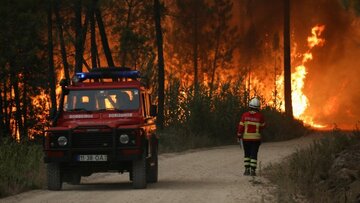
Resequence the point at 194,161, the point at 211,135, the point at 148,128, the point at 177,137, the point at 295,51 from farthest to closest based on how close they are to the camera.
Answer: the point at 295,51
the point at 211,135
the point at 177,137
the point at 194,161
the point at 148,128

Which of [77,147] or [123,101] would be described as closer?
[77,147]

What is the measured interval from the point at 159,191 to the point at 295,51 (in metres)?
39.0

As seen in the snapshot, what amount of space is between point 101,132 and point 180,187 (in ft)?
7.17

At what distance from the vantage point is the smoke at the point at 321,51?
5491 centimetres

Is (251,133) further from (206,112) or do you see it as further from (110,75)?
(206,112)

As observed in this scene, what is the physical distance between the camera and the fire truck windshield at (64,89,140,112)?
1873 cm

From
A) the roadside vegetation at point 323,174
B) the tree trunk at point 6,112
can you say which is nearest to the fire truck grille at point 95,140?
the roadside vegetation at point 323,174

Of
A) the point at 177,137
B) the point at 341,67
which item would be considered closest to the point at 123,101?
the point at 177,137

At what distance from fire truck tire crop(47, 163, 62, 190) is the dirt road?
197mm

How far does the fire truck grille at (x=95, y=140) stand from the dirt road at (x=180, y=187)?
0.98 meters

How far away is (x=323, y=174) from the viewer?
21.1 meters

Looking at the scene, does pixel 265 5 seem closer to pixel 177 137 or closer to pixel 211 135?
pixel 211 135

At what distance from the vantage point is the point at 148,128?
18.7 m

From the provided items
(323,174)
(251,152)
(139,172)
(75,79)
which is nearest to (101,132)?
(139,172)
